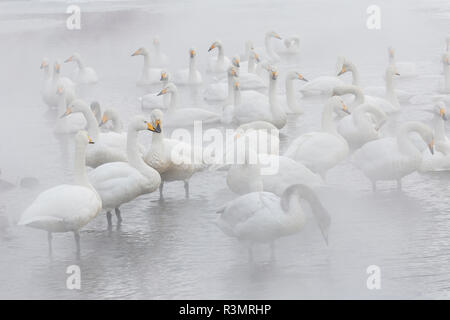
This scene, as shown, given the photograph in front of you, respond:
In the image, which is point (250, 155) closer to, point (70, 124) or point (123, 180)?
point (123, 180)

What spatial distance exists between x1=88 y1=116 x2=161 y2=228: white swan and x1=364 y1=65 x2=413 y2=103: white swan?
21.2ft

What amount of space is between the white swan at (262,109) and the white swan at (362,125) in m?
1.57

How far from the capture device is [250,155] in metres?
9.88

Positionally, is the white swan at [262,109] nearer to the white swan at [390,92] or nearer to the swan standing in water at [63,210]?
the white swan at [390,92]

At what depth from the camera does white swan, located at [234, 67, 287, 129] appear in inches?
575

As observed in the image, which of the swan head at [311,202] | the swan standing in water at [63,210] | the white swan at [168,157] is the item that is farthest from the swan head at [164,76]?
the swan head at [311,202]

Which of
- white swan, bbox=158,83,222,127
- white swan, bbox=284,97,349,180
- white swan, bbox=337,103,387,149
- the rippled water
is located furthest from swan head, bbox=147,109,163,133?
white swan, bbox=158,83,222,127

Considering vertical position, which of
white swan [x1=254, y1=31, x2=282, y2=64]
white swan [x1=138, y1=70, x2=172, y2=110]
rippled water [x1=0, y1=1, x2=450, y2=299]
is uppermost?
white swan [x1=254, y1=31, x2=282, y2=64]

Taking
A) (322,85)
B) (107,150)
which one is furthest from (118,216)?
(322,85)

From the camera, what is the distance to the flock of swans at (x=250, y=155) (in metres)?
8.68

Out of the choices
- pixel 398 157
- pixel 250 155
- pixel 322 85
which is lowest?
pixel 398 157

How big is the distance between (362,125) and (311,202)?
4663mm

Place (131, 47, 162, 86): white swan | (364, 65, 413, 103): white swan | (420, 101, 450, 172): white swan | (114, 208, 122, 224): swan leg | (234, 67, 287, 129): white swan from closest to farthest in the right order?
(114, 208, 122, 224): swan leg → (420, 101, 450, 172): white swan → (234, 67, 287, 129): white swan → (364, 65, 413, 103): white swan → (131, 47, 162, 86): white swan

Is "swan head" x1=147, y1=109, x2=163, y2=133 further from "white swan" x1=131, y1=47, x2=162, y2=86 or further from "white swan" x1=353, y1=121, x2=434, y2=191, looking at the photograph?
"white swan" x1=131, y1=47, x2=162, y2=86
